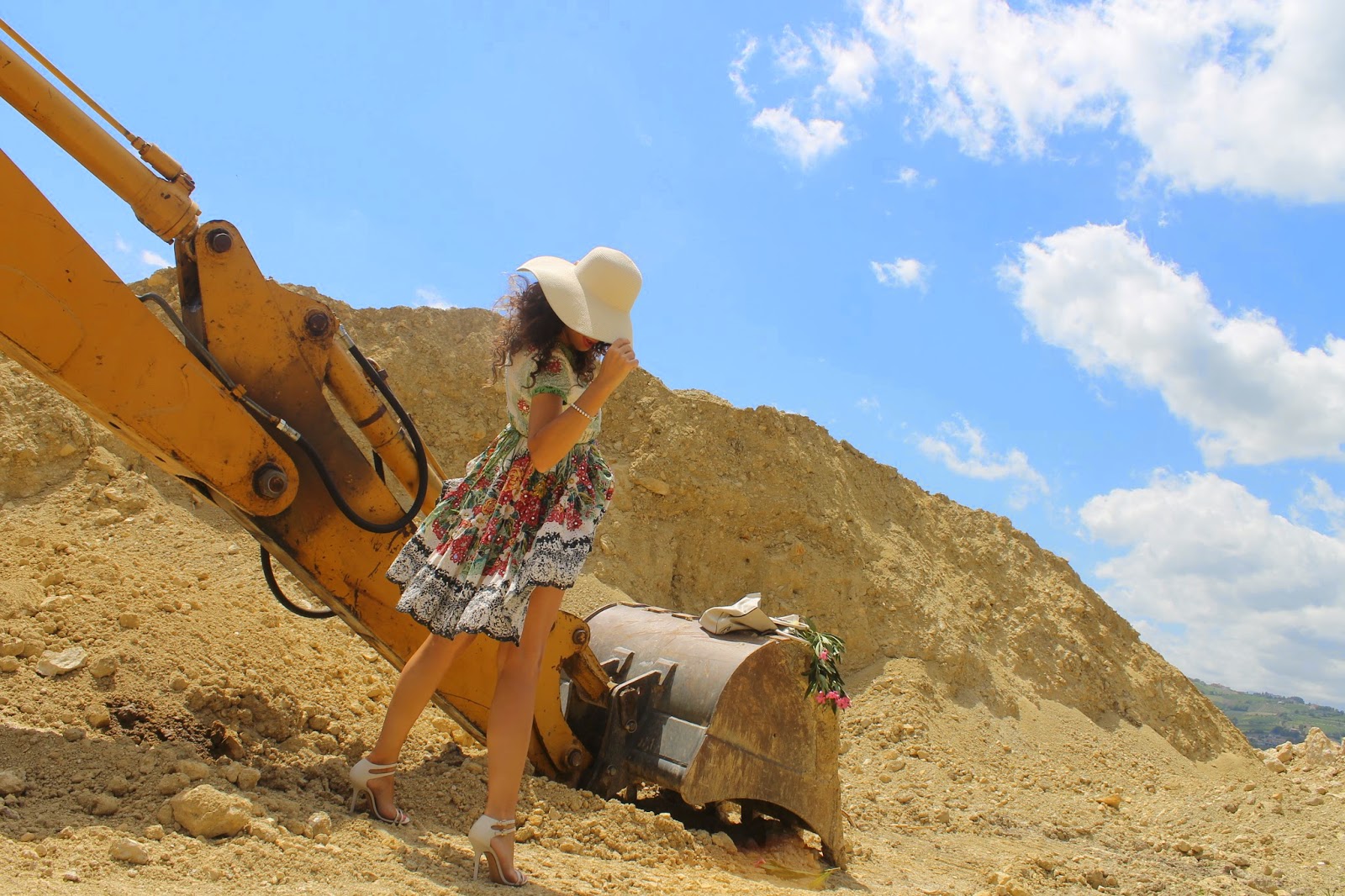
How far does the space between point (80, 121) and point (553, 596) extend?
213cm

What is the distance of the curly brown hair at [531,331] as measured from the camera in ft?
10.2

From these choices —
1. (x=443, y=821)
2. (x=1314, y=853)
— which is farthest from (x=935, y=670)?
(x=443, y=821)

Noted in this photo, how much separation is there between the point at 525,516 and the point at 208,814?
115cm

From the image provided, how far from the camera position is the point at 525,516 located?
312 centimetres

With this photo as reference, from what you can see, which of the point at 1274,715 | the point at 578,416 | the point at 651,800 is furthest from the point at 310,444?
the point at 1274,715

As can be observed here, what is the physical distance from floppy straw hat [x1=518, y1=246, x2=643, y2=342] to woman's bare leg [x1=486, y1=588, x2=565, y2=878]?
0.78 meters

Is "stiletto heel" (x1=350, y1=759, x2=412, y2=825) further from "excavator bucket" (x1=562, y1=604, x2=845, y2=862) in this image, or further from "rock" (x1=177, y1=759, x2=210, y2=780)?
"excavator bucket" (x1=562, y1=604, x2=845, y2=862)

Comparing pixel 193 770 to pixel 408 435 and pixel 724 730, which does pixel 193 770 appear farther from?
pixel 724 730

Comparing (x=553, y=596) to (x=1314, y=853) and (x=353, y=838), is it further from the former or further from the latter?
(x=1314, y=853)

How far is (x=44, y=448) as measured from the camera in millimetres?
7348

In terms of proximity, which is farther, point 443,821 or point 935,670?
point 935,670

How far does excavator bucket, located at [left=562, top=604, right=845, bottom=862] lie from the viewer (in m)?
3.94

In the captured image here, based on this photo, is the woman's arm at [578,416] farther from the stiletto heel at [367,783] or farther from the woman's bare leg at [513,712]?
the stiletto heel at [367,783]

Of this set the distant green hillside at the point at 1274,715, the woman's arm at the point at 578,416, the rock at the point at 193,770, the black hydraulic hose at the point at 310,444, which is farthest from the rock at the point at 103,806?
the distant green hillside at the point at 1274,715
